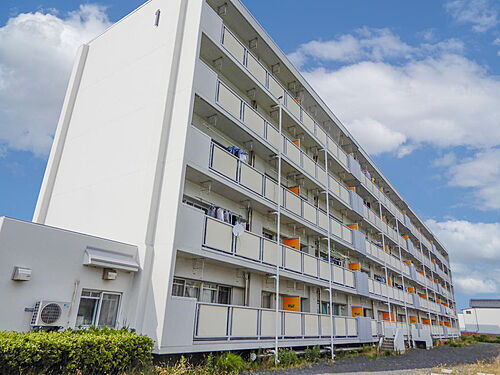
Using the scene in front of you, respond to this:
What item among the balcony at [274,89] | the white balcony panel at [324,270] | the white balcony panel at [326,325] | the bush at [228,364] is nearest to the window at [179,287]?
the bush at [228,364]

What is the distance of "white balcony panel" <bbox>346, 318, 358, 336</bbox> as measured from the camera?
19652 millimetres

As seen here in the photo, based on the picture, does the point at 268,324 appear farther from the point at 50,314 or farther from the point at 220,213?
the point at 50,314

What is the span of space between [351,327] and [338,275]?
2.86m

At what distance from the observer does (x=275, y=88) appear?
18281 mm

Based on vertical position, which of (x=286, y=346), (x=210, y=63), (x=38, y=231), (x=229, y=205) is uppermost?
(x=210, y=63)

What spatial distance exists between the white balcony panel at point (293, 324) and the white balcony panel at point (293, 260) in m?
1.95

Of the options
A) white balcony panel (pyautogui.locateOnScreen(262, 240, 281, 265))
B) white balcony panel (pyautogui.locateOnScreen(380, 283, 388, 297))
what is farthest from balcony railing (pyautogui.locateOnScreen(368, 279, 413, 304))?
white balcony panel (pyautogui.locateOnScreen(262, 240, 281, 265))

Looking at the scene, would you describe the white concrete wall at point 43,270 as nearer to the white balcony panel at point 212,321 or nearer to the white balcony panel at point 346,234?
the white balcony panel at point 212,321

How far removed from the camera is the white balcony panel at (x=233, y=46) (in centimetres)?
1490

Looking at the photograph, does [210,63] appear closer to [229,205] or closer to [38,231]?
[229,205]

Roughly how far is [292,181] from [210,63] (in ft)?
25.5

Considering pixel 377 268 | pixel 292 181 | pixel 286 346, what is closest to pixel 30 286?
pixel 286 346

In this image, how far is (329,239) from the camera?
20.2m

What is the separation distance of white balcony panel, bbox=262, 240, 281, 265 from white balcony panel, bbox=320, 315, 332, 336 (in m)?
4.77
